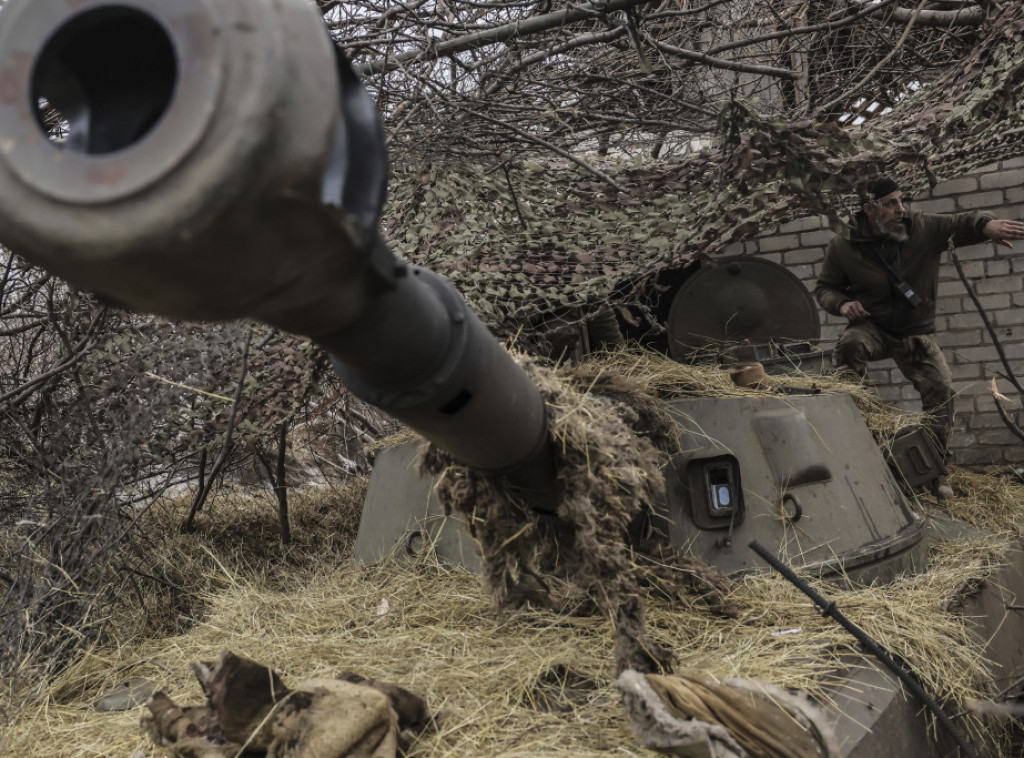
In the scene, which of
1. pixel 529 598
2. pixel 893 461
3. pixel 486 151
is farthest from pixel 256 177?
pixel 893 461

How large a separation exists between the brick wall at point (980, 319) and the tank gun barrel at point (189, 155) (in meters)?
7.02

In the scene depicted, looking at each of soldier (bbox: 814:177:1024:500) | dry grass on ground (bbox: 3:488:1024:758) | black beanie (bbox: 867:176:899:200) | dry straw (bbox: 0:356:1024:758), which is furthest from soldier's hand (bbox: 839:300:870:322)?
dry grass on ground (bbox: 3:488:1024:758)

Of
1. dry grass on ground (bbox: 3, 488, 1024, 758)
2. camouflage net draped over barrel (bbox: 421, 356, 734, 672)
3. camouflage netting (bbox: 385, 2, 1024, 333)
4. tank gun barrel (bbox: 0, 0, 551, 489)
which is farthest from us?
camouflage netting (bbox: 385, 2, 1024, 333)

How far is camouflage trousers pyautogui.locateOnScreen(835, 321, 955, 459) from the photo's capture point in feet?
18.5

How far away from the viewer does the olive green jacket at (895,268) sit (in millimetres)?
5645

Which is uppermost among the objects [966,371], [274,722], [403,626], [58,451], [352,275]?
[352,275]

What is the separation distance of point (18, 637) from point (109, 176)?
2.92 metres

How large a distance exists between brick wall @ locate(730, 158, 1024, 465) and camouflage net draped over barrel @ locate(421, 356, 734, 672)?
515 centimetres

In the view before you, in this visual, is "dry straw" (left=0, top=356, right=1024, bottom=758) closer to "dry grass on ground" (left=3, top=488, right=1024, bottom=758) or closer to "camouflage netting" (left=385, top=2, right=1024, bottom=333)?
"dry grass on ground" (left=3, top=488, right=1024, bottom=758)

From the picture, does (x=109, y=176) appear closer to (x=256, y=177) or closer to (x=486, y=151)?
(x=256, y=177)

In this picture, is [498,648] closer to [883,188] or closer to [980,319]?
[883,188]

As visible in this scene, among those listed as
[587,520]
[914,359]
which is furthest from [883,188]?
[587,520]

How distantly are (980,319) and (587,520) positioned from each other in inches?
261

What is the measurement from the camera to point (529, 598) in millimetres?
3225
